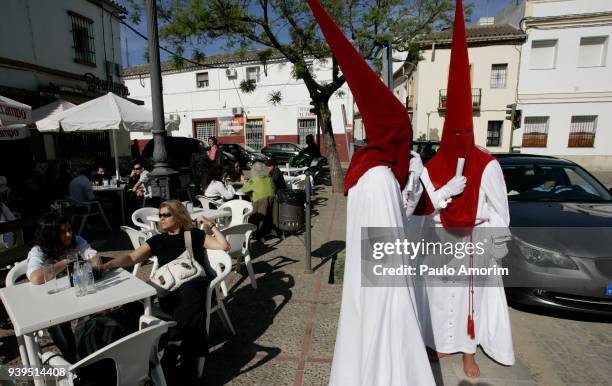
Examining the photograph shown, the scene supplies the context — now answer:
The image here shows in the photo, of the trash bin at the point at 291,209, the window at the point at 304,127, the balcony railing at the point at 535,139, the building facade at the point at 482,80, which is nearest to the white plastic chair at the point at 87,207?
the trash bin at the point at 291,209

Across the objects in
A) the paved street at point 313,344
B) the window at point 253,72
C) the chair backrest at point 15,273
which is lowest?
the paved street at point 313,344

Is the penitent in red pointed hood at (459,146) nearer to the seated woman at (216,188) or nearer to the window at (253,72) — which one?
the seated woman at (216,188)

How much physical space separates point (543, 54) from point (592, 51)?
224 centimetres

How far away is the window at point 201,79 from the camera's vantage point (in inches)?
996

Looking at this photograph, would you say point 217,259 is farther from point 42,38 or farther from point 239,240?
point 42,38

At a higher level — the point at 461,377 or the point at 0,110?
the point at 0,110

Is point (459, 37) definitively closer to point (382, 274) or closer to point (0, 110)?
point (382, 274)

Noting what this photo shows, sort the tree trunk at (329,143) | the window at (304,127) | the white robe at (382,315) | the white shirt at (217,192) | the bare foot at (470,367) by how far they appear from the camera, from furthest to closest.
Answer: the window at (304,127) → the tree trunk at (329,143) → the white shirt at (217,192) → the bare foot at (470,367) → the white robe at (382,315)

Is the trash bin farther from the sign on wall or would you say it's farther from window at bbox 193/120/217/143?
window at bbox 193/120/217/143

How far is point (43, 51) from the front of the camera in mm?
11070

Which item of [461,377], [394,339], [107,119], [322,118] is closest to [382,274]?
[394,339]

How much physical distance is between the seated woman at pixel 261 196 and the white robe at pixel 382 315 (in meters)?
4.59

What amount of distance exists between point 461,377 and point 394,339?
147 cm

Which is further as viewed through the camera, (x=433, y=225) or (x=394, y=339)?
(x=433, y=225)
